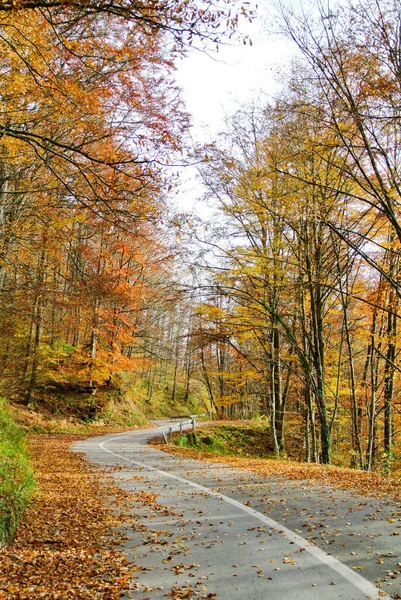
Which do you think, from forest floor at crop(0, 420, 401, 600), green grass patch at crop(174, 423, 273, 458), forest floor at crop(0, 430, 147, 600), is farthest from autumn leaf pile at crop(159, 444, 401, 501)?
green grass patch at crop(174, 423, 273, 458)

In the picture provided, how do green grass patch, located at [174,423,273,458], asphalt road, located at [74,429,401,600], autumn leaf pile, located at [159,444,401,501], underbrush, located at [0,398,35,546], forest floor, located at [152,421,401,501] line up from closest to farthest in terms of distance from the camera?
asphalt road, located at [74,429,401,600] < underbrush, located at [0,398,35,546] < autumn leaf pile, located at [159,444,401,501] < forest floor, located at [152,421,401,501] < green grass patch, located at [174,423,273,458]

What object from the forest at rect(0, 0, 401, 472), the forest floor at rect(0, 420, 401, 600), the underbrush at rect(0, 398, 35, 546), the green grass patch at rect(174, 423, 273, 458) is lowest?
the green grass patch at rect(174, 423, 273, 458)

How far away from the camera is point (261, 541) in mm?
5184

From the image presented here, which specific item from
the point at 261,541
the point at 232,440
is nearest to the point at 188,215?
the point at 261,541

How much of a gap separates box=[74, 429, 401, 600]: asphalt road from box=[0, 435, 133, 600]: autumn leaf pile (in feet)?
0.87

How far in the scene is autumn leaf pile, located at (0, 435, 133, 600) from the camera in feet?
13.7

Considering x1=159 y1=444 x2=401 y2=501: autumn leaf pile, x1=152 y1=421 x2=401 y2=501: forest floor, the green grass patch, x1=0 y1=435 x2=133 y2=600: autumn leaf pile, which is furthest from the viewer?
the green grass patch

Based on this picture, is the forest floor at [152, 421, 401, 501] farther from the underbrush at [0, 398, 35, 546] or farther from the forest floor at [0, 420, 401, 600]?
the underbrush at [0, 398, 35, 546]

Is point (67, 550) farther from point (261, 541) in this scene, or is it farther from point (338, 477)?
point (338, 477)

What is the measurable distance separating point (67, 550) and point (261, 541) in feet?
7.37

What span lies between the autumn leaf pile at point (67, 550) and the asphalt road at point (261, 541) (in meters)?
0.27

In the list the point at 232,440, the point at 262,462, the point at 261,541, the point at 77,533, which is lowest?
the point at 232,440

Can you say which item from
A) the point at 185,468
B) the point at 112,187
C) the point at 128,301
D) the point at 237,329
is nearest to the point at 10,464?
the point at 185,468

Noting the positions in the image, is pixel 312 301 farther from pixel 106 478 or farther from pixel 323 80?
pixel 106 478
